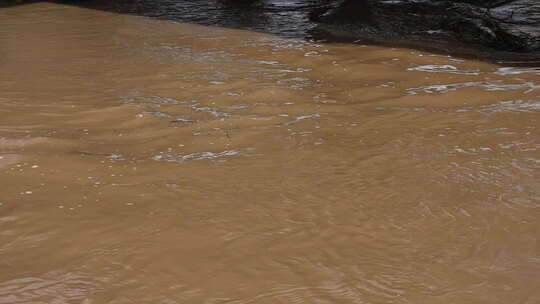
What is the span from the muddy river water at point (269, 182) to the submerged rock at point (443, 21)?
1.15m

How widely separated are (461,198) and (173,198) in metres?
1.34

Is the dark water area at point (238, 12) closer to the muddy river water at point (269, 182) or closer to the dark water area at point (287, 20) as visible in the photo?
the dark water area at point (287, 20)

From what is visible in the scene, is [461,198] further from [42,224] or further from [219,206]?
[42,224]

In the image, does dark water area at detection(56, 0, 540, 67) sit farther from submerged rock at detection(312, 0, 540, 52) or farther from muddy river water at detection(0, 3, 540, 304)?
muddy river water at detection(0, 3, 540, 304)

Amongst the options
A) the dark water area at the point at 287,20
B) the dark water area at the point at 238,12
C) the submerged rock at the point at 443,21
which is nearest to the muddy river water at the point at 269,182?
the dark water area at the point at 287,20

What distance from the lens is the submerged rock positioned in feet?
22.2

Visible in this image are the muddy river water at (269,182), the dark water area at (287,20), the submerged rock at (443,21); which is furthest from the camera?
the submerged rock at (443,21)

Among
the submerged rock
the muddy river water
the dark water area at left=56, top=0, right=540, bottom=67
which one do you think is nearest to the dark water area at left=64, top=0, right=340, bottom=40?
the dark water area at left=56, top=0, right=540, bottom=67

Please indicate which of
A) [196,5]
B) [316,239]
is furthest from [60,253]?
[196,5]

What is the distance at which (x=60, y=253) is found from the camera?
262 centimetres

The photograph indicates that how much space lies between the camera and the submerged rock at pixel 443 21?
6.78 m

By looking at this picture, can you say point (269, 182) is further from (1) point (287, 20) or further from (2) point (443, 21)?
(1) point (287, 20)

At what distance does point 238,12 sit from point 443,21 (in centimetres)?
276

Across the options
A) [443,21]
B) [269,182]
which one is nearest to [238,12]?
[443,21]
